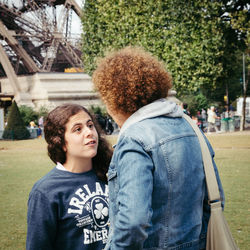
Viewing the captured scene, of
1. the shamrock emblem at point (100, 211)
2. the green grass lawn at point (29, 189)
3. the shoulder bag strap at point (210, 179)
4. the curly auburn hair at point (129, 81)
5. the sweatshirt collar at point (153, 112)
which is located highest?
the curly auburn hair at point (129, 81)

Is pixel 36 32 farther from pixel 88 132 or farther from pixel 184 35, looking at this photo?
pixel 88 132

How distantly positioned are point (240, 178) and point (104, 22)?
16132mm

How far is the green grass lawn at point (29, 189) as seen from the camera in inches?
183

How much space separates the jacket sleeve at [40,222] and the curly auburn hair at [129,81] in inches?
25.2

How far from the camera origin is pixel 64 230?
6.72 feet

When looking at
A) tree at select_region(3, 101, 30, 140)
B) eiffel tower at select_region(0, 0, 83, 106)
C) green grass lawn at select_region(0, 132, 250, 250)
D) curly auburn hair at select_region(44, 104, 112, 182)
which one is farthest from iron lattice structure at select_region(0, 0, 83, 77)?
curly auburn hair at select_region(44, 104, 112, 182)

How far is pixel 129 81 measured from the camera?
1.71 metres

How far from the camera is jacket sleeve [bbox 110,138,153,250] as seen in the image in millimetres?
1480

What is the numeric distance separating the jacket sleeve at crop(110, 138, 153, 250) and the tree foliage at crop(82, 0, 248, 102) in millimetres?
17216

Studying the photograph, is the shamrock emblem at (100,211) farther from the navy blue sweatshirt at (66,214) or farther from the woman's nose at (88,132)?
the woman's nose at (88,132)

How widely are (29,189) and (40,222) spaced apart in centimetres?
585

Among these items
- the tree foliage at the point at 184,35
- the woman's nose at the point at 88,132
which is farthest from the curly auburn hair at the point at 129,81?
the tree foliage at the point at 184,35

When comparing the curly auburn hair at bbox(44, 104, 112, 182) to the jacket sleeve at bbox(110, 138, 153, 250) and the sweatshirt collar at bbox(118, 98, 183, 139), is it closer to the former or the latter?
the sweatshirt collar at bbox(118, 98, 183, 139)

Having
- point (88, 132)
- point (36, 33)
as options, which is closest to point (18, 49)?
point (36, 33)
